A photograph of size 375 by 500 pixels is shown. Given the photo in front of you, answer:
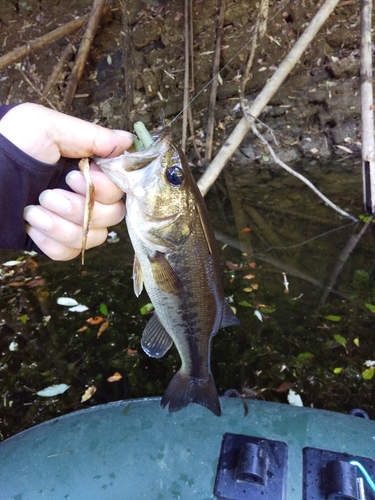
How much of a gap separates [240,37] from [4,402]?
7.26 metres

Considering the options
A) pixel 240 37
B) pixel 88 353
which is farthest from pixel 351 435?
pixel 240 37

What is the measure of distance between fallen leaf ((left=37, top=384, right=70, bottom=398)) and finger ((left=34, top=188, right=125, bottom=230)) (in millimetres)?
2101

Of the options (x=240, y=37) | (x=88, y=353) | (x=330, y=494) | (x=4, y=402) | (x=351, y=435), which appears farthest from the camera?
(x=240, y=37)

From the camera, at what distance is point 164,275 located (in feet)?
6.10

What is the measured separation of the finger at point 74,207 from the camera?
1871 millimetres

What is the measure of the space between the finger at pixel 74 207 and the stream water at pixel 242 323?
2.05m

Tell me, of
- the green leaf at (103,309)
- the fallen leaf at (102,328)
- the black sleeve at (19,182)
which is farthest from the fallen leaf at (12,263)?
the black sleeve at (19,182)

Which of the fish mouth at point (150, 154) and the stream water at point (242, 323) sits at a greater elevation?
the fish mouth at point (150, 154)

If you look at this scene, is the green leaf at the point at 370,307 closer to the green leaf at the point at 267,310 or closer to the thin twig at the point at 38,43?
the green leaf at the point at 267,310

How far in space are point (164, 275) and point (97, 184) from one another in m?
0.52

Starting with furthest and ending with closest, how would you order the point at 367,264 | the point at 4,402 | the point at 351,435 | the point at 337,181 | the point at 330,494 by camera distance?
the point at 337,181 < the point at 367,264 < the point at 4,402 < the point at 351,435 < the point at 330,494

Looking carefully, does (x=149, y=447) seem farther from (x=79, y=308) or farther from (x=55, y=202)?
(x=79, y=308)

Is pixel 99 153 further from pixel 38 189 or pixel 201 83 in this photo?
pixel 201 83

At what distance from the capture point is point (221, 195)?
696cm
